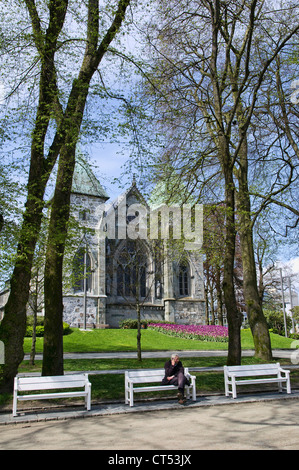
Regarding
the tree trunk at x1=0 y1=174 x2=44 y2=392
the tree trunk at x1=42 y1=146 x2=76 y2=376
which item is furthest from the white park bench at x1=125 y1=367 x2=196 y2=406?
the tree trunk at x1=0 y1=174 x2=44 y2=392

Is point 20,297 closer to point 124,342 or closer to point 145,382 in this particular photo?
point 145,382

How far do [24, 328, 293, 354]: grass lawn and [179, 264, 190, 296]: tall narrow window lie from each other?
8093 millimetres

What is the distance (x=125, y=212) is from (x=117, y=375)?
27.0 meters

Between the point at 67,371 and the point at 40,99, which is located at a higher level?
the point at 40,99

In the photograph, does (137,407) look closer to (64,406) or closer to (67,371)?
(64,406)

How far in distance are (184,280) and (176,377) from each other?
99.2 ft

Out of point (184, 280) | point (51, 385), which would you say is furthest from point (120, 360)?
point (184, 280)

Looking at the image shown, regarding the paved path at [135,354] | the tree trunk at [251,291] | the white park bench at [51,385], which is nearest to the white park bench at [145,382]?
the white park bench at [51,385]

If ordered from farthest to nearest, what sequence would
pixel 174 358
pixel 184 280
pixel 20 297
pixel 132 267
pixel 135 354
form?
1. pixel 184 280
2. pixel 132 267
3. pixel 135 354
4. pixel 20 297
5. pixel 174 358

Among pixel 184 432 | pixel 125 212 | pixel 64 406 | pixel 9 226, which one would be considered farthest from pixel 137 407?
pixel 125 212

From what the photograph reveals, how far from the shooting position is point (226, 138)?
1336 centimetres

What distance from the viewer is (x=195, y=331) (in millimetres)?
33219

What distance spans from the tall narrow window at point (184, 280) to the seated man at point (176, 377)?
2956 centimetres

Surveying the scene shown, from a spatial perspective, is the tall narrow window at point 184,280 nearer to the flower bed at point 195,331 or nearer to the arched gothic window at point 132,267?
the arched gothic window at point 132,267
